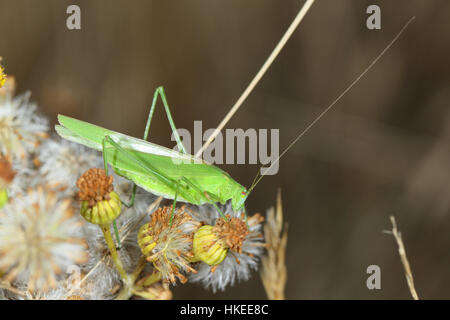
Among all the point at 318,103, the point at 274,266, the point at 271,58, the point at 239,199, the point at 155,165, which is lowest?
the point at 274,266

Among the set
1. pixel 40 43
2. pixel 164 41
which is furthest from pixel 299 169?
pixel 40 43

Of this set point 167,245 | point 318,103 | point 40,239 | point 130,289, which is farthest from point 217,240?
point 318,103

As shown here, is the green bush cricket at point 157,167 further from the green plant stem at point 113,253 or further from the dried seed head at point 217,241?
the green plant stem at point 113,253

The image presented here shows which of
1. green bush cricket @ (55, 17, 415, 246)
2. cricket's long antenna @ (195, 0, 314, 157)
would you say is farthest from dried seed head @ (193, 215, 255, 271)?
cricket's long antenna @ (195, 0, 314, 157)

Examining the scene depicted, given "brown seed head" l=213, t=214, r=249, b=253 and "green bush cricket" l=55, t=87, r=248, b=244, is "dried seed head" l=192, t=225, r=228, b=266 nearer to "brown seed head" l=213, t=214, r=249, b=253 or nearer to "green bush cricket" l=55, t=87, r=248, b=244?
"brown seed head" l=213, t=214, r=249, b=253

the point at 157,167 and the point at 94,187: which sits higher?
the point at 157,167

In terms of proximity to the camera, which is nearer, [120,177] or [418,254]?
[120,177]

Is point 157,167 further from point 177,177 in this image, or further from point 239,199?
point 239,199
